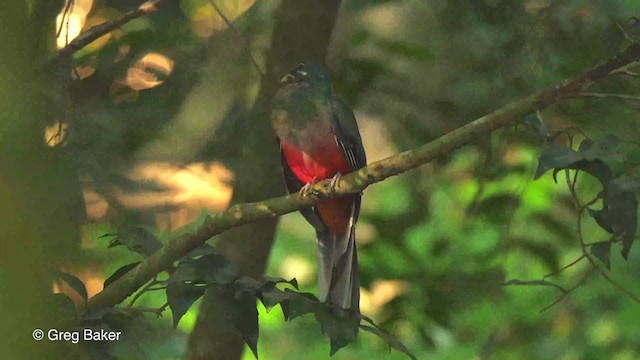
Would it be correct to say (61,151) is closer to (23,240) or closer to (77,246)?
(77,246)

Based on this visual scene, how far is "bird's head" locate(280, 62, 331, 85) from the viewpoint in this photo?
119 centimetres

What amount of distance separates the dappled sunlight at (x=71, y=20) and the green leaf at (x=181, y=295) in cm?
35

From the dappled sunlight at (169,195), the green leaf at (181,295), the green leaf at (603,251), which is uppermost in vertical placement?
the green leaf at (181,295)

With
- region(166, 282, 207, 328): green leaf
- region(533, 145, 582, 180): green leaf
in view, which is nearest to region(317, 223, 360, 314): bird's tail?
region(166, 282, 207, 328): green leaf

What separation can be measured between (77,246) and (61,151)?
117 mm

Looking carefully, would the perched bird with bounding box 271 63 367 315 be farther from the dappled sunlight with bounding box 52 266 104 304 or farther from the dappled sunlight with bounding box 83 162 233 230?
the dappled sunlight with bounding box 52 266 104 304

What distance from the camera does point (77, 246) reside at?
3.56ft

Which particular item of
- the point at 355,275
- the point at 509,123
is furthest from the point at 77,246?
the point at 509,123

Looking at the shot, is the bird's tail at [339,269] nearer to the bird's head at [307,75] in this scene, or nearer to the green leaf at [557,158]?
the bird's head at [307,75]

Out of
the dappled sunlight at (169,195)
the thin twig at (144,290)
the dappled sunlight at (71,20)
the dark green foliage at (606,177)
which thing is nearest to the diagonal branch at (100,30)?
the dappled sunlight at (71,20)

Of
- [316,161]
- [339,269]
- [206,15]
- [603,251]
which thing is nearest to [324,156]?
[316,161]

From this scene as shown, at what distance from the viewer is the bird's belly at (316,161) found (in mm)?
1171

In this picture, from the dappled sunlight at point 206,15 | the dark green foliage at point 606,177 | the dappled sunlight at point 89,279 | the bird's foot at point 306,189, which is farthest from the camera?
the dappled sunlight at point 206,15

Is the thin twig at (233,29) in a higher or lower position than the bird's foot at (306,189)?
higher
